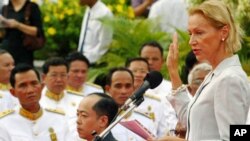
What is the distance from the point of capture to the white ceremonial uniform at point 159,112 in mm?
8859

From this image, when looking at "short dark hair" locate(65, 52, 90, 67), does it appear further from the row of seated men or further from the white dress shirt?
the white dress shirt

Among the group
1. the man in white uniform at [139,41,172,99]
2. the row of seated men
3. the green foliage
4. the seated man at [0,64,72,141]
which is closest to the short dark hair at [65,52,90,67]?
the row of seated men

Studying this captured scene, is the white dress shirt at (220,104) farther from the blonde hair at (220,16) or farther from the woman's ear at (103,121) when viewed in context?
the woman's ear at (103,121)

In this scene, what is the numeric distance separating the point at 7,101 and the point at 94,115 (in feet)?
8.42

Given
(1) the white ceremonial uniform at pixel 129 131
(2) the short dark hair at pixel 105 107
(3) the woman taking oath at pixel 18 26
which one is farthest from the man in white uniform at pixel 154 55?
(2) the short dark hair at pixel 105 107

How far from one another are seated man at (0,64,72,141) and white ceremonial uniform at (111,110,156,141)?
1.46 ft

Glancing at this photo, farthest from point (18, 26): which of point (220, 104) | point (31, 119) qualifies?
point (220, 104)

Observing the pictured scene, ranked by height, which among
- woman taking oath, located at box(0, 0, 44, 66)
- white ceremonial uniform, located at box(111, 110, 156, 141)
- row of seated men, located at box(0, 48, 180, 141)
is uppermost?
woman taking oath, located at box(0, 0, 44, 66)

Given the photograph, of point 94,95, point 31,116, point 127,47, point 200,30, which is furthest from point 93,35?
point 200,30

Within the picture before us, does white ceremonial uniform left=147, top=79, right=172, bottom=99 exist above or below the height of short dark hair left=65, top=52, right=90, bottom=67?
below

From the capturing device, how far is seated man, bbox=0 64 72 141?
8.02 metres

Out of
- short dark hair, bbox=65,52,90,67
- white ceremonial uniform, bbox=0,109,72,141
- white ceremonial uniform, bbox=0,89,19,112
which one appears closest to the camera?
white ceremonial uniform, bbox=0,109,72,141

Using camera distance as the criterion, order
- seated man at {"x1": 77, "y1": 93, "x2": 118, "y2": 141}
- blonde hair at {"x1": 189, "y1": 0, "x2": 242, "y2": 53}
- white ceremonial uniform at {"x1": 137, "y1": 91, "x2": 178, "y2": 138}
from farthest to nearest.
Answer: white ceremonial uniform at {"x1": 137, "y1": 91, "x2": 178, "y2": 138}, seated man at {"x1": 77, "y1": 93, "x2": 118, "y2": 141}, blonde hair at {"x1": 189, "y1": 0, "x2": 242, "y2": 53}

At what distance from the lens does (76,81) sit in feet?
33.3
